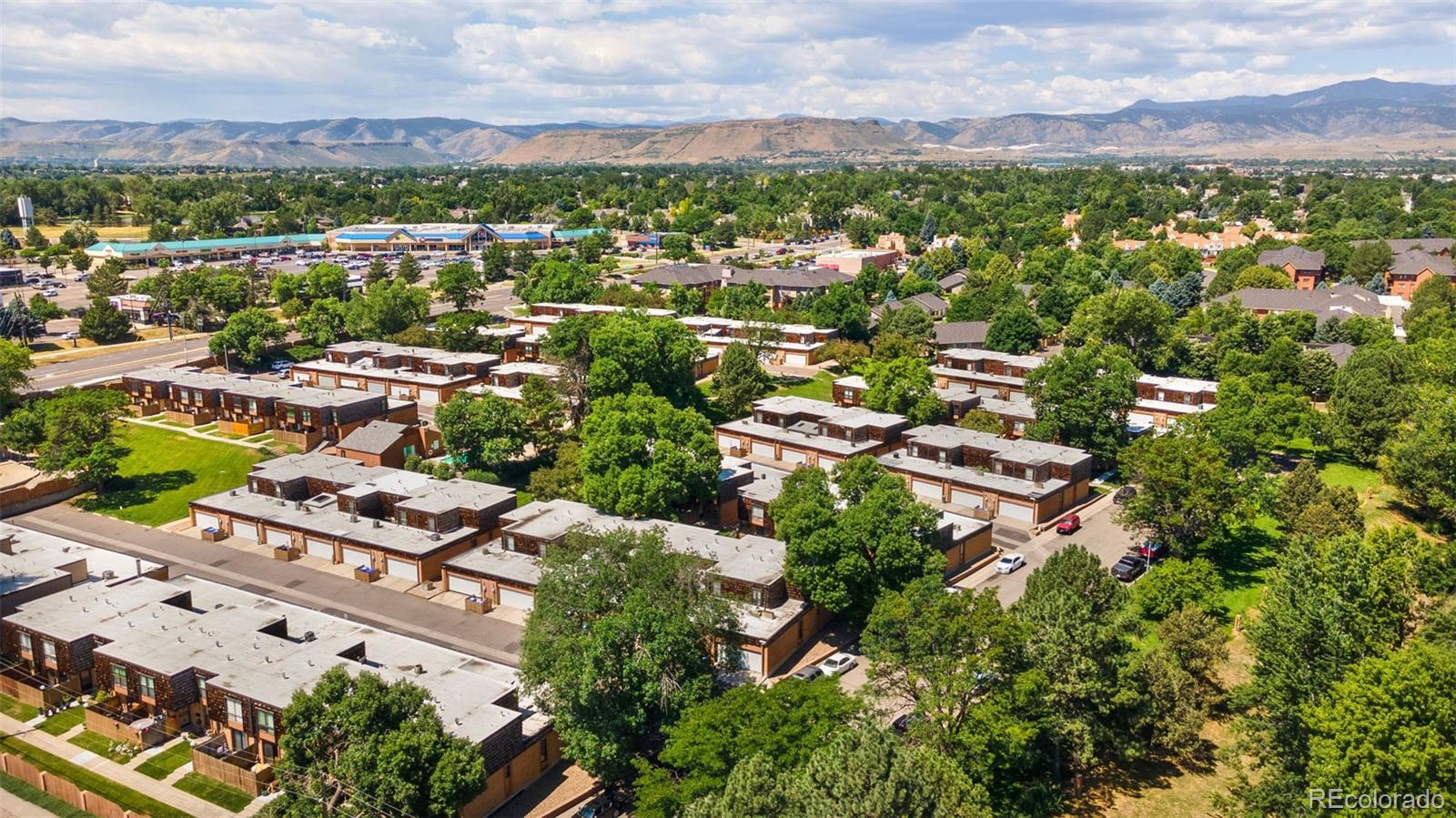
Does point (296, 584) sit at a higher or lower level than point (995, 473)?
lower

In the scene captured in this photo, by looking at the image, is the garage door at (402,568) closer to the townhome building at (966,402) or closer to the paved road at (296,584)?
the paved road at (296,584)

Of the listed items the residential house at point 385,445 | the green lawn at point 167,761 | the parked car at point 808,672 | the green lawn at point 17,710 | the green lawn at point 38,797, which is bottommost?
the green lawn at point 38,797

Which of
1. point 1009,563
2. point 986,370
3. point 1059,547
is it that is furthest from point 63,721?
point 986,370

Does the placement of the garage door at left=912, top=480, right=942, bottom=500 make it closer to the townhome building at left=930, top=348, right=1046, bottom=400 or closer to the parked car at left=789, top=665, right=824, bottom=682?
the townhome building at left=930, top=348, right=1046, bottom=400

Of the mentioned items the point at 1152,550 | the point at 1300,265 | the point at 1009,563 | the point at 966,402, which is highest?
the point at 1300,265

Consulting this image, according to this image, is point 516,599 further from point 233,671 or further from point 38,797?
point 38,797

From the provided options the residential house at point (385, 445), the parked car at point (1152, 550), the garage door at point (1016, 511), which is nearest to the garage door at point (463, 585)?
the residential house at point (385, 445)

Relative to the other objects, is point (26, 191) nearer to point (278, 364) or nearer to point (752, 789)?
point (278, 364)
